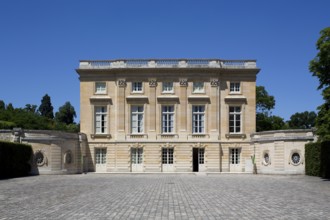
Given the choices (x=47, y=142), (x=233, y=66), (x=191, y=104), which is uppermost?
(x=233, y=66)

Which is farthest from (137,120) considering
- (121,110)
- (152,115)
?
(121,110)

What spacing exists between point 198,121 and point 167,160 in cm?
468

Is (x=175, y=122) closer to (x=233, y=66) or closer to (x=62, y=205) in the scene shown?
(x=233, y=66)

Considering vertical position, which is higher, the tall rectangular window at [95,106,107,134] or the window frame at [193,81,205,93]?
the window frame at [193,81,205,93]

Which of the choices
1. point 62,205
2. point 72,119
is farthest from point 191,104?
point 72,119

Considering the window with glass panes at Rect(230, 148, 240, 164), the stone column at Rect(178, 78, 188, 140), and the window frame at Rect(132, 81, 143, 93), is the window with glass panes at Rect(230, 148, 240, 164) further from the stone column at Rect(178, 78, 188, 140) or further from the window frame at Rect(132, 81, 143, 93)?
the window frame at Rect(132, 81, 143, 93)

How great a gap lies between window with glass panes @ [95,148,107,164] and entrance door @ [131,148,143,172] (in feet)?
8.89

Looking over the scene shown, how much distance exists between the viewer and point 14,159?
32.3m

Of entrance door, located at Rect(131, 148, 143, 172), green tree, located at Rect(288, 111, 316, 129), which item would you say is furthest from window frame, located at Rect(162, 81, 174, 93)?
green tree, located at Rect(288, 111, 316, 129)

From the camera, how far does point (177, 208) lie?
13.8m

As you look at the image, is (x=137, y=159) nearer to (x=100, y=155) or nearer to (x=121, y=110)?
(x=100, y=155)

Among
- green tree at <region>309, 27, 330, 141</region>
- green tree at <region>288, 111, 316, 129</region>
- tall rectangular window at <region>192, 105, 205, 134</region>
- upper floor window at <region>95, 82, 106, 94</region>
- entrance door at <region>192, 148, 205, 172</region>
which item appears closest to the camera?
green tree at <region>309, 27, 330, 141</region>

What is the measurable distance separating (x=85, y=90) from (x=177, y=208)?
100 ft

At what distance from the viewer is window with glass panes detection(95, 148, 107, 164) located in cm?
4272
